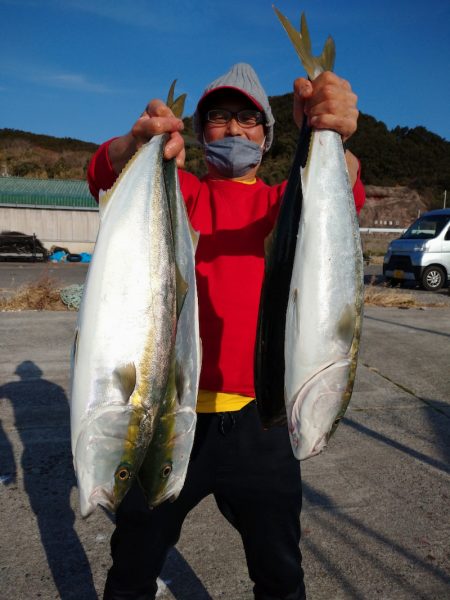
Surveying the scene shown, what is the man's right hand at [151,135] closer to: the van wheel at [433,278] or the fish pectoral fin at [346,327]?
the fish pectoral fin at [346,327]

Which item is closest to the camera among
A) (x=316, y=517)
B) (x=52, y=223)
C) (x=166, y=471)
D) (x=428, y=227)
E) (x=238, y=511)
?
(x=166, y=471)

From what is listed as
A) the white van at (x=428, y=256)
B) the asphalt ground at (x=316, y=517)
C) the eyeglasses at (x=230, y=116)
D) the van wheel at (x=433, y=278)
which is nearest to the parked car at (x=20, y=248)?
the white van at (x=428, y=256)

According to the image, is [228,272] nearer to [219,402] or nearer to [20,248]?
[219,402]

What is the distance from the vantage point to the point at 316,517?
3217mm

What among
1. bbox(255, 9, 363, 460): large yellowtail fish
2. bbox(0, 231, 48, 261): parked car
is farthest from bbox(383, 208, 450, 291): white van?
bbox(0, 231, 48, 261): parked car

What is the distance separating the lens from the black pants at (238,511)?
6.05 feet

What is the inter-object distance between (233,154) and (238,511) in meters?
1.28

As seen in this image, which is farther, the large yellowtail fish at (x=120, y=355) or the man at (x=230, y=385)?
the man at (x=230, y=385)

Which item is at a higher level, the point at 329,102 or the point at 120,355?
the point at 329,102

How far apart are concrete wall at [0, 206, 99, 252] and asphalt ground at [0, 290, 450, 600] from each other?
22.1m

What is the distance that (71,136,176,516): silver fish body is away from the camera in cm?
147

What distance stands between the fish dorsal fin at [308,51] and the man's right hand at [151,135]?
1.34ft

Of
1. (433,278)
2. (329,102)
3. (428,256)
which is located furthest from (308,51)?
(433,278)

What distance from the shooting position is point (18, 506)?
129 inches
